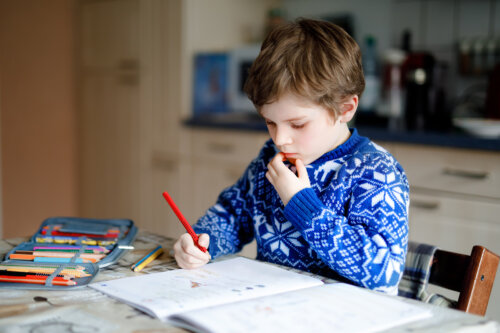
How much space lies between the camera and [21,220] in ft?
10.9

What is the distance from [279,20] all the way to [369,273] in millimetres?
2161

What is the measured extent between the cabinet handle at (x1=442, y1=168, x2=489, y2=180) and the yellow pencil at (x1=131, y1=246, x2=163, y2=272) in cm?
118

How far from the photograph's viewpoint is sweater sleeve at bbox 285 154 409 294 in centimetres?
84

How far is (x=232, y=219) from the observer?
3.73ft

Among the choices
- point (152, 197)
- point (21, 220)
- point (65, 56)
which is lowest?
point (21, 220)

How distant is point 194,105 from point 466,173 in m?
1.38

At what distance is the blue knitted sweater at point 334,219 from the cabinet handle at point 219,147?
1.28m

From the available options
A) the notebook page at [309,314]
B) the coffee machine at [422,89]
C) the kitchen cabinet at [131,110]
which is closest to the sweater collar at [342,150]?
the notebook page at [309,314]

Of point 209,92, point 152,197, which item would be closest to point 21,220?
point 152,197

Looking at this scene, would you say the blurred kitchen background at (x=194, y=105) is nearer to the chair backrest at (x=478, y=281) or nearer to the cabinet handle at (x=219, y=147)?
the cabinet handle at (x=219, y=147)

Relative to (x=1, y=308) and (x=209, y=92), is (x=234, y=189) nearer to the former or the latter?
(x=1, y=308)

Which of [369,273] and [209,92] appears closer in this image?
[369,273]

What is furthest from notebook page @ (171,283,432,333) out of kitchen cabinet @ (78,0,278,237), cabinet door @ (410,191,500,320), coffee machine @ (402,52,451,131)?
kitchen cabinet @ (78,0,278,237)

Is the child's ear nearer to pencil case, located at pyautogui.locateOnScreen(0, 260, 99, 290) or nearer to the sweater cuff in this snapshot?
the sweater cuff
